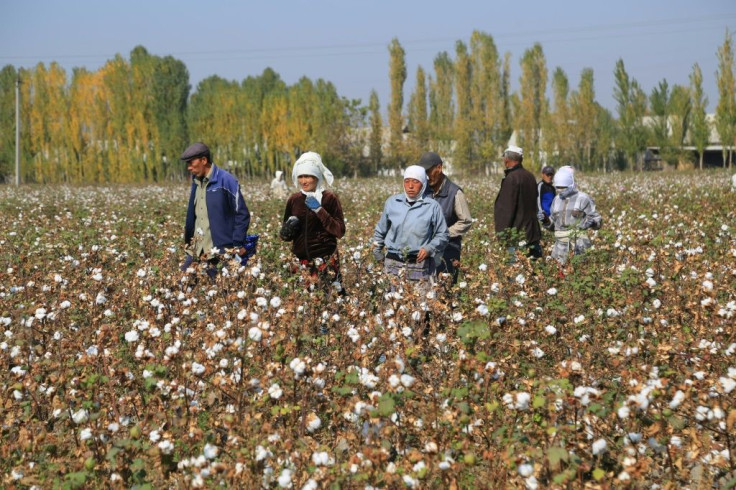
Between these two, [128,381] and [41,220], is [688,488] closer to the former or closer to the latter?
[128,381]

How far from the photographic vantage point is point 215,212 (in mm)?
6699

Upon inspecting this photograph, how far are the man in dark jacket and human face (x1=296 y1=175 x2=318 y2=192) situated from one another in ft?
8.23

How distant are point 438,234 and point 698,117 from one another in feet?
149

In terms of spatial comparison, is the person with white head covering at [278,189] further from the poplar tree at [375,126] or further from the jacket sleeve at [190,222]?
the poplar tree at [375,126]

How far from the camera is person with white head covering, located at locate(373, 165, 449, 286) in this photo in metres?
5.96

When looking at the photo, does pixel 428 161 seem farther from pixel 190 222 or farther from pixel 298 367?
pixel 298 367

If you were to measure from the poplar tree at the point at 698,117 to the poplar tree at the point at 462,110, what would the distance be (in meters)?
13.6

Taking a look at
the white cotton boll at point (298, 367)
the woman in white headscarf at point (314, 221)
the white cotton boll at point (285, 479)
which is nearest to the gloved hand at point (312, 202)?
the woman in white headscarf at point (314, 221)

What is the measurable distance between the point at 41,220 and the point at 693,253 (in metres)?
12.2

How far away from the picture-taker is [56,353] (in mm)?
4855

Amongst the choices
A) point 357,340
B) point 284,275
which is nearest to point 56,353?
point 357,340

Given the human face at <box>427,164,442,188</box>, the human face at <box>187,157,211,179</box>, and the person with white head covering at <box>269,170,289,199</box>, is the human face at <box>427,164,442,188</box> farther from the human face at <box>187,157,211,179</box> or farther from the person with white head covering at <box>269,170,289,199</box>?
the person with white head covering at <box>269,170,289,199</box>

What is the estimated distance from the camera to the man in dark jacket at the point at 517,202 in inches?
316

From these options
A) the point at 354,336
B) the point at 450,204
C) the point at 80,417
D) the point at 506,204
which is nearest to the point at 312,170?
the point at 450,204
